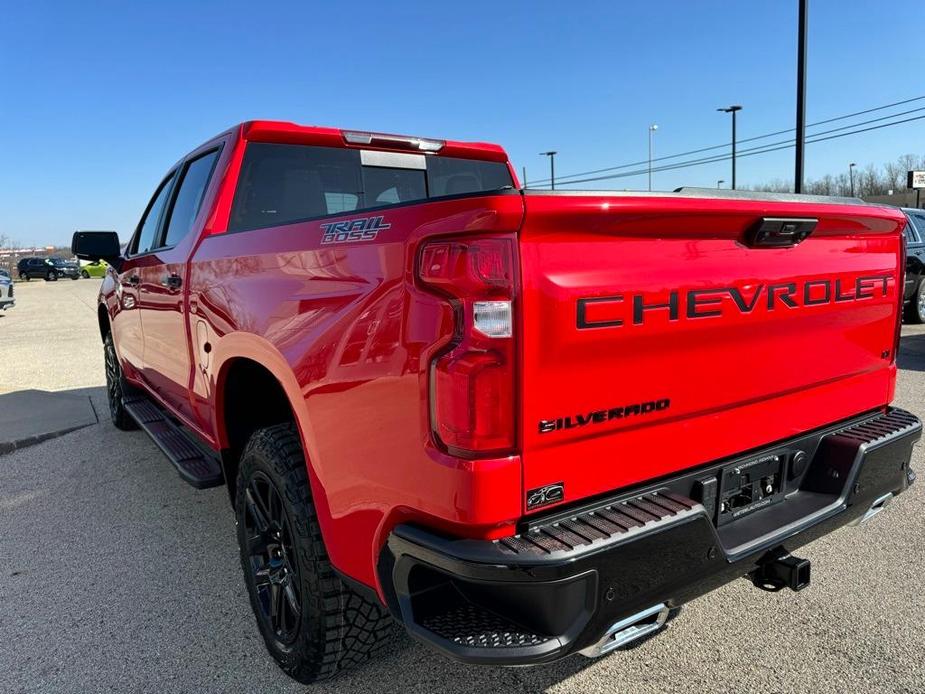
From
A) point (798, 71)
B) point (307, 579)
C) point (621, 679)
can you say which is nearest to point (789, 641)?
point (621, 679)

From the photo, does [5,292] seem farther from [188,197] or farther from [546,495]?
[546,495]

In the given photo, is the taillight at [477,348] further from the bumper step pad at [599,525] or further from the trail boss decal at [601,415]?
the bumper step pad at [599,525]

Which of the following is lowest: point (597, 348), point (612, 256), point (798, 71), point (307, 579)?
point (307, 579)

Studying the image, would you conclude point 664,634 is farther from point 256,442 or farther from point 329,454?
point 256,442

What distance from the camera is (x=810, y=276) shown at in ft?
7.20

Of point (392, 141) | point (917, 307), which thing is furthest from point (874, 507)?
point (917, 307)

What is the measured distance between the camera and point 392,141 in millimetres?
3680

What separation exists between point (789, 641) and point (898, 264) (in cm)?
151

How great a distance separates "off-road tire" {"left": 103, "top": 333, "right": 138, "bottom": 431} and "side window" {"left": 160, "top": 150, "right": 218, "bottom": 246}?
201cm

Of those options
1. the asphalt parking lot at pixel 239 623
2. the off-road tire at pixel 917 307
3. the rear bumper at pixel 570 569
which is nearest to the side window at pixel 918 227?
the off-road tire at pixel 917 307

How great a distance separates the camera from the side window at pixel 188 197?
11.5 feet

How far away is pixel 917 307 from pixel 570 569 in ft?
38.7

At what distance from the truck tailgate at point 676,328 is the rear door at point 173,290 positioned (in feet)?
7.33

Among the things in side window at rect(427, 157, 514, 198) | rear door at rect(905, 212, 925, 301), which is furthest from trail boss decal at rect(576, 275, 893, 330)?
rear door at rect(905, 212, 925, 301)
